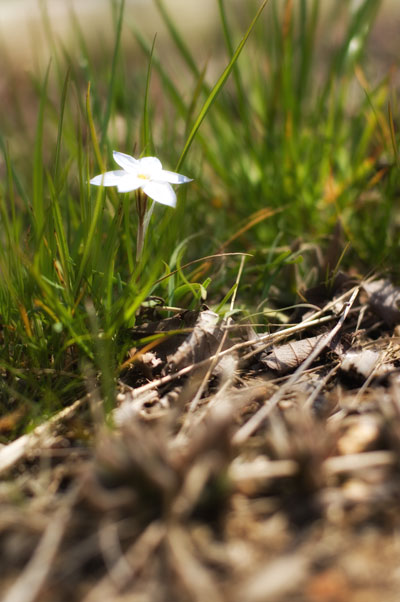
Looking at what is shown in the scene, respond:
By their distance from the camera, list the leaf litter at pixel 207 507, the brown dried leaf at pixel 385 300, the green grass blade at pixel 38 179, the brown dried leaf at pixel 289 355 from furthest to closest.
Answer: the brown dried leaf at pixel 385 300 → the brown dried leaf at pixel 289 355 → the green grass blade at pixel 38 179 → the leaf litter at pixel 207 507

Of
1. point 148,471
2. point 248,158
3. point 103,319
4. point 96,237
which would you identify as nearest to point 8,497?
point 148,471

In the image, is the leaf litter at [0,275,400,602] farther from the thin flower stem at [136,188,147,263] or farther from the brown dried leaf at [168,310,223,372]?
the thin flower stem at [136,188,147,263]

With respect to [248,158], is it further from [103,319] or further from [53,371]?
[53,371]

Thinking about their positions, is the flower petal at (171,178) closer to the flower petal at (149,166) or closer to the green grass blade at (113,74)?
the flower petal at (149,166)

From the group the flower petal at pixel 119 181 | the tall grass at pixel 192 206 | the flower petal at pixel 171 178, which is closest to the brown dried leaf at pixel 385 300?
the tall grass at pixel 192 206

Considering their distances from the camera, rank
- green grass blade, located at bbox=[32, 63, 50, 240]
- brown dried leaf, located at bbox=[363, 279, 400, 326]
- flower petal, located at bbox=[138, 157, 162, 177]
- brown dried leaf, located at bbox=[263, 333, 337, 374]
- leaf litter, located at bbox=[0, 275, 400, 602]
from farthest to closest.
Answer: brown dried leaf, located at bbox=[363, 279, 400, 326], brown dried leaf, located at bbox=[263, 333, 337, 374], flower petal, located at bbox=[138, 157, 162, 177], green grass blade, located at bbox=[32, 63, 50, 240], leaf litter, located at bbox=[0, 275, 400, 602]

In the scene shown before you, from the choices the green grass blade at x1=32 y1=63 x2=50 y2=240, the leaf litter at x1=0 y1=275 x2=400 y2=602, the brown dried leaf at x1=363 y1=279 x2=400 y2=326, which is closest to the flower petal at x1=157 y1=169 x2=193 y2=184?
the green grass blade at x1=32 y1=63 x2=50 y2=240

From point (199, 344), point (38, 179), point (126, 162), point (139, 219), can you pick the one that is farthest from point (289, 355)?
point (38, 179)
